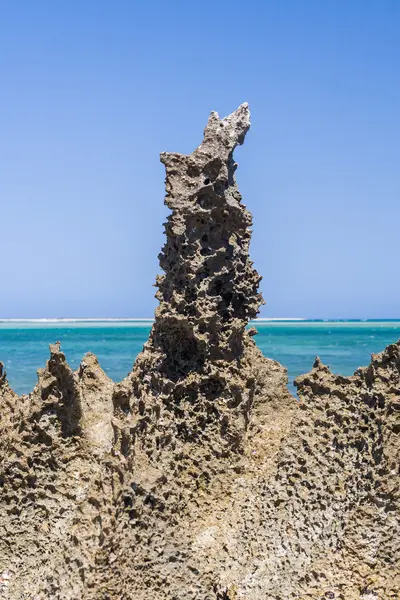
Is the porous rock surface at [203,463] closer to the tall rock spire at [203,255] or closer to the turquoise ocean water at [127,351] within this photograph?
the tall rock spire at [203,255]

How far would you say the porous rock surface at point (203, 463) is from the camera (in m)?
3.63

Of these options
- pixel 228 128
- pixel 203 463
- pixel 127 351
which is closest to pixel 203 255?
pixel 228 128

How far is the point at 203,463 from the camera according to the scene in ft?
13.5

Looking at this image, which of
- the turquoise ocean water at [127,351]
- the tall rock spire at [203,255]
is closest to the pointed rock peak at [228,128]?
the tall rock spire at [203,255]

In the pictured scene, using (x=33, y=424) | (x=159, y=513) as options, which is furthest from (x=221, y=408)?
(x=33, y=424)

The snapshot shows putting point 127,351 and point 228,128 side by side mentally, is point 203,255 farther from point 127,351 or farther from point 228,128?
point 127,351

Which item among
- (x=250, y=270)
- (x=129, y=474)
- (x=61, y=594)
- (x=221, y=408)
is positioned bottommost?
(x=61, y=594)

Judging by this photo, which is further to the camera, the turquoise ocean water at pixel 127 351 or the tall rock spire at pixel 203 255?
the turquoise ocean water at pixel 127 351

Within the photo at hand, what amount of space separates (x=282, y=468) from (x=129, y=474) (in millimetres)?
878

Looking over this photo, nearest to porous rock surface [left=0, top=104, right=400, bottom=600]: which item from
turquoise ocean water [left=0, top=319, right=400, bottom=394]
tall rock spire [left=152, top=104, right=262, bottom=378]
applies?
tall rock spire [left=152, top=104, right=262, bottom=378]

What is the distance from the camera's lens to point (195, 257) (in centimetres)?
414

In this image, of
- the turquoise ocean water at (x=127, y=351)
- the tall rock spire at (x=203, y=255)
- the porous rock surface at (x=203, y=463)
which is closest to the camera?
the porous rock surface at (x=203, y=463)

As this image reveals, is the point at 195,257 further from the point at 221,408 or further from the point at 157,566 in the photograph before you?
the point at 157,566

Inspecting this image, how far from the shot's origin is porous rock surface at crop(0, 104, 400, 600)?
3.63 meters
